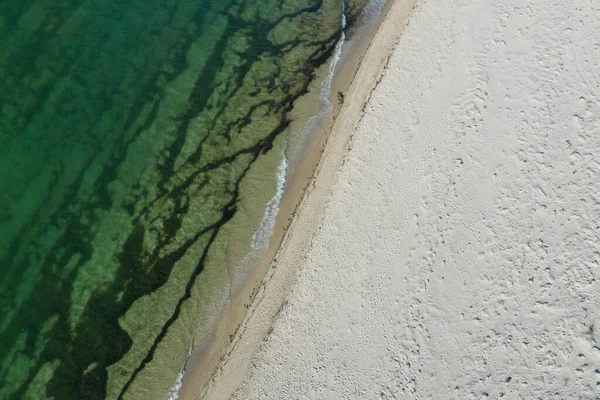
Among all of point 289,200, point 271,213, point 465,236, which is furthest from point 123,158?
point 465,236

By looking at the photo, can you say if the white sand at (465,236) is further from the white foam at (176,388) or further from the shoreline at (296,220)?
the white foam at (176,388)

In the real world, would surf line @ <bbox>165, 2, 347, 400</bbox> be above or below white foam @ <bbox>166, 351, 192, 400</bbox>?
above

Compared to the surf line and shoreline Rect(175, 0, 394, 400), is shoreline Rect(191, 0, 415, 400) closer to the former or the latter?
shoreline Rect(175, 0, 394, 400)

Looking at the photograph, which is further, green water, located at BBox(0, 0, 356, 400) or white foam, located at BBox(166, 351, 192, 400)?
green water, located at BBox(0, 0, 356, 400)

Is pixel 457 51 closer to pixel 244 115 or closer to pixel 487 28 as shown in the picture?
pixel 487 28

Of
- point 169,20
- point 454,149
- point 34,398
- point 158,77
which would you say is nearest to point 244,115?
point 158,77

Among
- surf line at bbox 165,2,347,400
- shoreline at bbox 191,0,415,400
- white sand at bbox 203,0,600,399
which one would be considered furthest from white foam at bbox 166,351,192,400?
white sand at bbox 203,0,600,399

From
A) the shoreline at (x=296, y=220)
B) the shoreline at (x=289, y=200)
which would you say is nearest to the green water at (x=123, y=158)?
the shoreline at (x=289, y=200)
